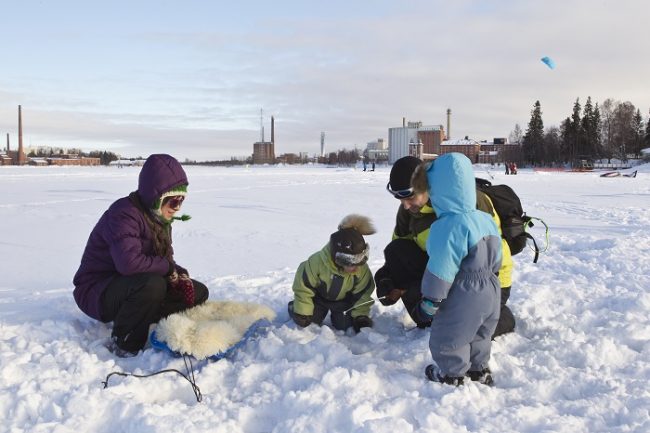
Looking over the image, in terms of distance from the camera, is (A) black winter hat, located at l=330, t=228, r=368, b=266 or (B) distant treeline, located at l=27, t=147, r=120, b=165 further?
(B) distant treeline, located at l=27, t=147, r=120, b=165

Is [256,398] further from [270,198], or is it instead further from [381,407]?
[270,198]

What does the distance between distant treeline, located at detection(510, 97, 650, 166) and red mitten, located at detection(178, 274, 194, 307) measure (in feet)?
221

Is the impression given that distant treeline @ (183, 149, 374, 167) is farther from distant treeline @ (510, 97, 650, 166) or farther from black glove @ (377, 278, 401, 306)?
black glove @ (377, 278, 401, 306)

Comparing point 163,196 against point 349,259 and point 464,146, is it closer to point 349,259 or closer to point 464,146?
point 349,259

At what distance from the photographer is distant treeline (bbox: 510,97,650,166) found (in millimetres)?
65250

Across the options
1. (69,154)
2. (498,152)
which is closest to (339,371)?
(498,152)

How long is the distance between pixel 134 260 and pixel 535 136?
72321 mm

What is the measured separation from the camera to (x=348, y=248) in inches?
130

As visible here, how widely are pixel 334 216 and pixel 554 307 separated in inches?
Result: 270

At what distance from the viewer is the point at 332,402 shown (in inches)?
93.6

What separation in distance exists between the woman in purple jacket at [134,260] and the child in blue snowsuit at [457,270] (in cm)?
166

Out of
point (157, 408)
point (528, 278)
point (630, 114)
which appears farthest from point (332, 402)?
point (630, 114)

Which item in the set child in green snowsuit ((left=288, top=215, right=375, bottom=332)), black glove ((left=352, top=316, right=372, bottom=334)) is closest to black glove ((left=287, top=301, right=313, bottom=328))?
child in green snowsuit ((left=288, top=215, right=375, bottom=332))

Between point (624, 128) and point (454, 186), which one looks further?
point (624, 128)
